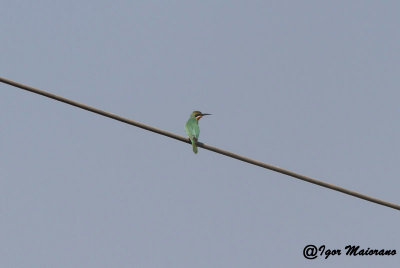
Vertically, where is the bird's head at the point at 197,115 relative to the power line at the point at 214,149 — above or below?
above

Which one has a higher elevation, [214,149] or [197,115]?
[197,115]

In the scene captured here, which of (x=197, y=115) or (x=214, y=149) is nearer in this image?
(x=214, y=149)

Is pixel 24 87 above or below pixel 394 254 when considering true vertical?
above

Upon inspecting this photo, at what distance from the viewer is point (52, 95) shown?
19.7 ft

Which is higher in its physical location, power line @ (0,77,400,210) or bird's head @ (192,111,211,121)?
bird's head @ (192,111,211,121)

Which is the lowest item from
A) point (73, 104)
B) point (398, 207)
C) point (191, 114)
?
point (398, 207)

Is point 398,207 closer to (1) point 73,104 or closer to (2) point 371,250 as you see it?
(1) point 73,104

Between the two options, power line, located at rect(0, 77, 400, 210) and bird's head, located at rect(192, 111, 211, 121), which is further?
bird's head, located at rect(192, 111, 211, 121)

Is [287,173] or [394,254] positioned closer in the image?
[287,173]

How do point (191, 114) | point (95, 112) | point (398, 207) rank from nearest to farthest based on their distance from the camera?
point (398, 207)
point (95, 112)
point (191, 114)

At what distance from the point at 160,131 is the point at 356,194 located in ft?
6.02

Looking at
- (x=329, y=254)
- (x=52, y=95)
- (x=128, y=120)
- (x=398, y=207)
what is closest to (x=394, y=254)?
(x=329, y=254)

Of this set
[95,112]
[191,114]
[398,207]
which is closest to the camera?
[398,207]

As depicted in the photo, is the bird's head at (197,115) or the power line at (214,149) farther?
the bird's head at (197,115)
